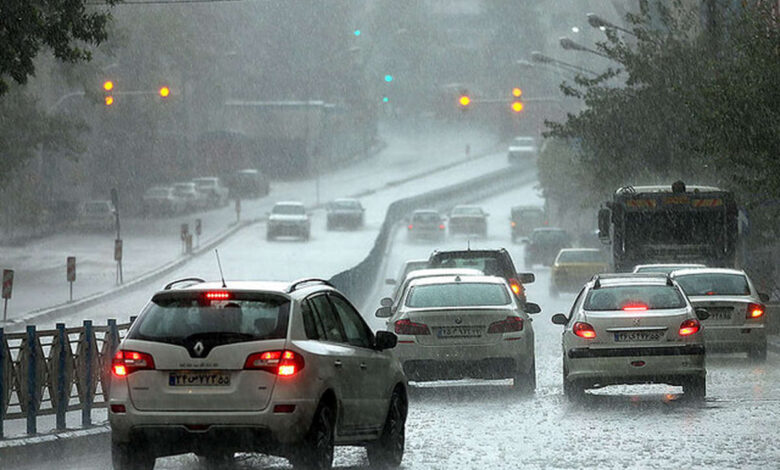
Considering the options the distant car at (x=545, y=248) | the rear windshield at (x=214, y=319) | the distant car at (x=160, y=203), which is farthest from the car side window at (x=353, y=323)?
the distant car at (x=160, y=203)

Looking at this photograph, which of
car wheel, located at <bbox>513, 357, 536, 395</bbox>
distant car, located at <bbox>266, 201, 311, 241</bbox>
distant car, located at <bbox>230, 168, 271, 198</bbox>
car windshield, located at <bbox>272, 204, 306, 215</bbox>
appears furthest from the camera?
distant car, located at <bbox>230, 168, 271, 198</bbox>

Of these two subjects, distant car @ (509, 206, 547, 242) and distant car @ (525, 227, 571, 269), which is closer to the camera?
distant car @ (525, 227, 571, 269)

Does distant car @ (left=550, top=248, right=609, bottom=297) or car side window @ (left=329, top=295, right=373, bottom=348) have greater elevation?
car side window @ (left=329, top=295, right=373, bottom=348)

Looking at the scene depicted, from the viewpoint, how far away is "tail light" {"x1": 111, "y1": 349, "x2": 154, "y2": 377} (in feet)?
38.5

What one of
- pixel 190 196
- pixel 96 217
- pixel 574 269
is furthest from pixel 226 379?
pixel 190 196

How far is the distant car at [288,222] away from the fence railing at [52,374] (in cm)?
5568

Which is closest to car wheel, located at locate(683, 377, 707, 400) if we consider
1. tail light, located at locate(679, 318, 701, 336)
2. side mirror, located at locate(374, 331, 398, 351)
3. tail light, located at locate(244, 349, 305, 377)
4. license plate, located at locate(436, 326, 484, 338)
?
tail light, located at locate(679, 318, 701, 336)

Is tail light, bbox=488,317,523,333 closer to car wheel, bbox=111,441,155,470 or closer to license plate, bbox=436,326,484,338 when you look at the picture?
license plate, bbox=436,326,484,338

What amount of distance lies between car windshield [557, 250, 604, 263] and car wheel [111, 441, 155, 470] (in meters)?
39.0

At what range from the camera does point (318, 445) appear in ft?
38.4

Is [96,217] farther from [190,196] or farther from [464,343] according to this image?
[464,343]

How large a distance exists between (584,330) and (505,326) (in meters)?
1.10

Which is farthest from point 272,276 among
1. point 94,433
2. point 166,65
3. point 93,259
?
point 166,65

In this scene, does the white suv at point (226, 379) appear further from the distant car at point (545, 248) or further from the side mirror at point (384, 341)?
the distant car at point (545, 248)
